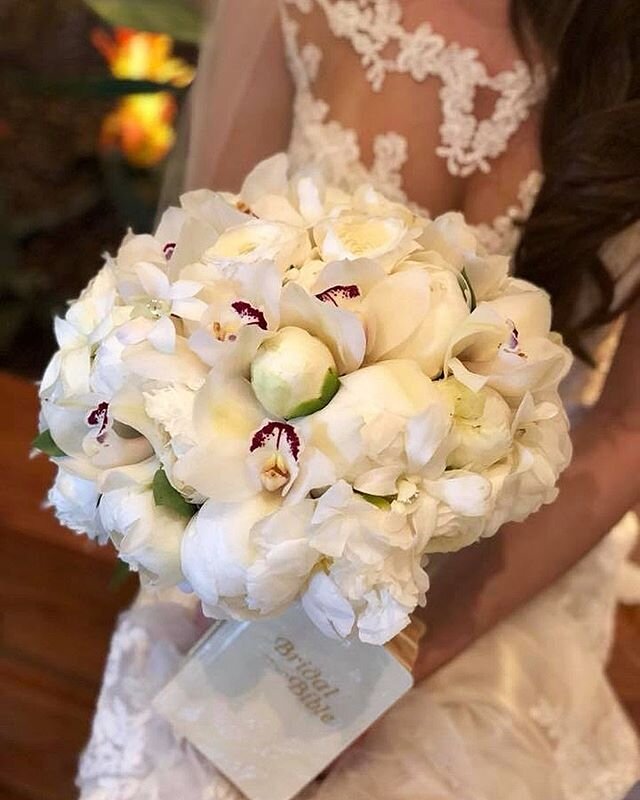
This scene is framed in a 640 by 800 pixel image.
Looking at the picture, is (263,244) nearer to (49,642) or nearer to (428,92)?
(428,92)

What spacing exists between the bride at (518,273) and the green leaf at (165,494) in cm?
28

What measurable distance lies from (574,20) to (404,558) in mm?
509

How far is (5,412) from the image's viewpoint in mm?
1196

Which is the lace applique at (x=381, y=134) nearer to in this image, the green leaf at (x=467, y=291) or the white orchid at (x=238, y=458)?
the green leaf at (x=467, y=291)

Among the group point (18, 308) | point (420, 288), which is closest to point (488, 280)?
point (420, 288)

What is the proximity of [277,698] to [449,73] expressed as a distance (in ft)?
1.74

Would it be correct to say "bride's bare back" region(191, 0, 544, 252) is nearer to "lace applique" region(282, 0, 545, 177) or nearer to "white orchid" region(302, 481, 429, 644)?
"lace applique" region(282, 0, 545, 177)

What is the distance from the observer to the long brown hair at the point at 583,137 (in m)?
0.80

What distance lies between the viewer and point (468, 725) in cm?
84

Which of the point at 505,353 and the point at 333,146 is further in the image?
the point at 333,146

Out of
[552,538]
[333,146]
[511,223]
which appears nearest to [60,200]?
[333,146]

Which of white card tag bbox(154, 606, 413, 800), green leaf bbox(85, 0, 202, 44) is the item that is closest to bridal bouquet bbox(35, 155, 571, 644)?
white card tag bbox(154, 606, 413, 800)

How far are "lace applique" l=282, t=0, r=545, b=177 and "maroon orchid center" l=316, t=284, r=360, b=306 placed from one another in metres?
0.38

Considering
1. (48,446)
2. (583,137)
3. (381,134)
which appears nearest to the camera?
(48,446)
